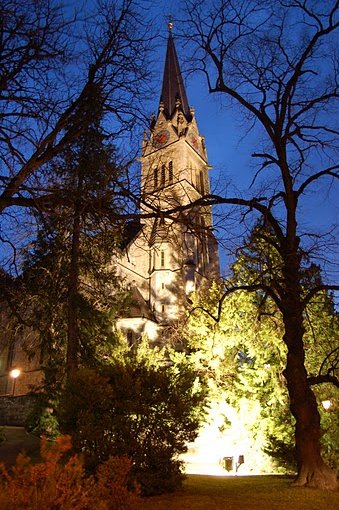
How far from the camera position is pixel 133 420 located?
8.73 metres

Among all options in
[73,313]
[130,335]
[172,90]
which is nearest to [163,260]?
[130,335]

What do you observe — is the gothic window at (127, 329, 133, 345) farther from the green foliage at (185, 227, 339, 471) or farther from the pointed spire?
the pointed spire

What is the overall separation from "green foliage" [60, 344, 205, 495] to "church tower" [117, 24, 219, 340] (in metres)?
2.57

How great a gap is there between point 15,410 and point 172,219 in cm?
3018

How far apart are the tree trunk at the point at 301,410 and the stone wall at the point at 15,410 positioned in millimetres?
25166

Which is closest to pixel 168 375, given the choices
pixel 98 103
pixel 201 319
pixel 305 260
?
pixel 305 260

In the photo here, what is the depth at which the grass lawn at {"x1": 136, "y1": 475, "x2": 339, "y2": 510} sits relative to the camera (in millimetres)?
7129

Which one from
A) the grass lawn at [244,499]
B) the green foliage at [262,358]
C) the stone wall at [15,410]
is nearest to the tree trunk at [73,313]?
the green foliage at [262,358]

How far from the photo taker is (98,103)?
7004 mm

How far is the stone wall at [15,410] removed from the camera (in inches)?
1204

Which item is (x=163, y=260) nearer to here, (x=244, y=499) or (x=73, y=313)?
(x=73, y=313)

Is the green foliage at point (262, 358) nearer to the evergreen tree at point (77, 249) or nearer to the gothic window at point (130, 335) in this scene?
the evergreen tree at point (77, 249)

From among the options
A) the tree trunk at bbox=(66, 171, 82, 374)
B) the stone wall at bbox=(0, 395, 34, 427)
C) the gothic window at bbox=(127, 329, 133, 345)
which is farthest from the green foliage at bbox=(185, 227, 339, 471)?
the gothic window at bbox=(127, 329, 133, 345)

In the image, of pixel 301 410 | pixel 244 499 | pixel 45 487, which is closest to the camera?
pixel 45 487
